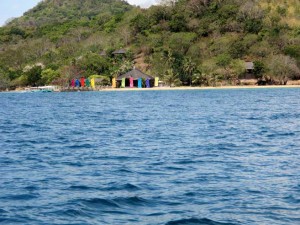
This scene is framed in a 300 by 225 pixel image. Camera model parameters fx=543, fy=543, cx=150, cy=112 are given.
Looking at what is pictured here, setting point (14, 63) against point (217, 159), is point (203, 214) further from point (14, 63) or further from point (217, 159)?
point (14, 63)

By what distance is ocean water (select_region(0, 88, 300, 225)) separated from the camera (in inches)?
448

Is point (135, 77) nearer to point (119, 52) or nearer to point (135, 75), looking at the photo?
point (135, 75)

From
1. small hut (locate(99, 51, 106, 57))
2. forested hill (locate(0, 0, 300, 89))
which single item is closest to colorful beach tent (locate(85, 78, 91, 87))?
forested hill (locate(0, 0, 300, 89))

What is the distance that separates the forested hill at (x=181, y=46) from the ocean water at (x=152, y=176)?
68.9 meters

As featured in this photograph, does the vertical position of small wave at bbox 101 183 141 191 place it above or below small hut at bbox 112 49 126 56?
below

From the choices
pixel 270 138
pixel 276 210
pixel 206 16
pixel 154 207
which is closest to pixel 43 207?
pixel 154 207

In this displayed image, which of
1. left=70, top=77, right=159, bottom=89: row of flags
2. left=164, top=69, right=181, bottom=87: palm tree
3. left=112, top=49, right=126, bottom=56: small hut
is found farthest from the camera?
left=112, top=49, right=126, bottom=56: small hut

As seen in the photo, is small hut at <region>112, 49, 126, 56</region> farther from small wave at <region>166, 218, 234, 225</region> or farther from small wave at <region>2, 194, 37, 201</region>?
small wave at <region>166, 218, 234, 225</region>

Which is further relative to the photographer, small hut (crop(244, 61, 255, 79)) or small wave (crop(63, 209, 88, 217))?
small hut (crop(244, 61, 255, 79))

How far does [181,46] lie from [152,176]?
95.7 m

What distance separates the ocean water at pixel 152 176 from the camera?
1138 cm

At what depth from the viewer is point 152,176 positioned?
49.3 ft

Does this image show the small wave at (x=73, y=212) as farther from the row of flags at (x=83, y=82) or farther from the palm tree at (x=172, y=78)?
the row of flags at (x=83, y=82)

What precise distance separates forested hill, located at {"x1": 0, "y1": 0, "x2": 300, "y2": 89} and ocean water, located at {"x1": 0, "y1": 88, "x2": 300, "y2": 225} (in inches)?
2712
